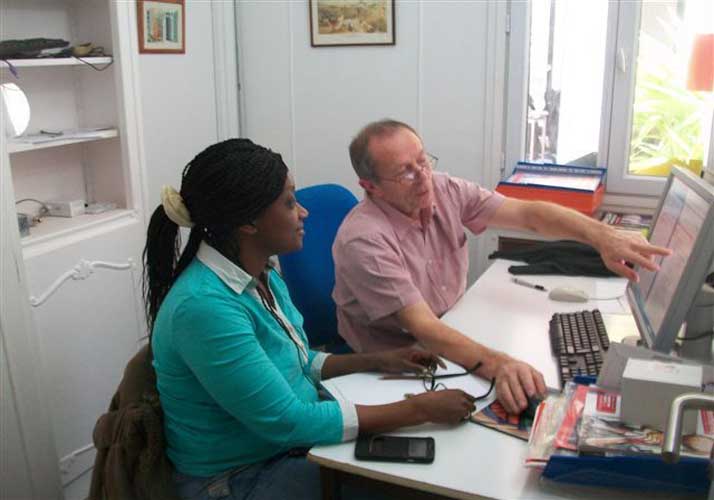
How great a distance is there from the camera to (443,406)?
58.4 inches

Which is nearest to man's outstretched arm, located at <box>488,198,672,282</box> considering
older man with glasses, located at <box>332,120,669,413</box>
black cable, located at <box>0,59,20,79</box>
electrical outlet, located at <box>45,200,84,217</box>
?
older man with glasses, located at <box>332,120,669,413</box>

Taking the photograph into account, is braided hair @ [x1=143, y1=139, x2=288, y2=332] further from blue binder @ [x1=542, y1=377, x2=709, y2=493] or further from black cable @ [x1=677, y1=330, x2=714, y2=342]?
black cable @ [x1=677, y1=330, x2=714, y2=342]

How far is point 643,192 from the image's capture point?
3.12 metres

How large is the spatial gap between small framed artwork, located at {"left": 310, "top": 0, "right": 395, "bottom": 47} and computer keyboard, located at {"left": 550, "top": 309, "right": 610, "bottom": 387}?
70.3 inches

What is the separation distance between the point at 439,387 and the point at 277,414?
376 mm

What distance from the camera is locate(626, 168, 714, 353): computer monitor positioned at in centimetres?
144

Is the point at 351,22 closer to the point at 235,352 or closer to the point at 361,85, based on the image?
the point at 361,85

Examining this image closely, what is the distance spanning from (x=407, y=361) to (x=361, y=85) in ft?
6.65

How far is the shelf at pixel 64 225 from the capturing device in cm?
240

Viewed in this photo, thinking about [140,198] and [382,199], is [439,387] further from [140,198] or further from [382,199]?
[140,198]

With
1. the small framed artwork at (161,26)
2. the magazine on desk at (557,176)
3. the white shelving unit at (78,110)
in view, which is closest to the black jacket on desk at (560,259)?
the magazine on desk at (557,176)

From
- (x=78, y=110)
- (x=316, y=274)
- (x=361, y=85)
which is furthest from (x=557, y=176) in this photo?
(x=78, y=110)

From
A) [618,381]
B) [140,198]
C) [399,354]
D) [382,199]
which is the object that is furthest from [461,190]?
[140,198]

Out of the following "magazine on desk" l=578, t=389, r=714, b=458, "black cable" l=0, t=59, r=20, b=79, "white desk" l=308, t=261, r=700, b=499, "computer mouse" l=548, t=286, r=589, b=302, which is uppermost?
"black cable" l=0, t=59, r=20, b=79
